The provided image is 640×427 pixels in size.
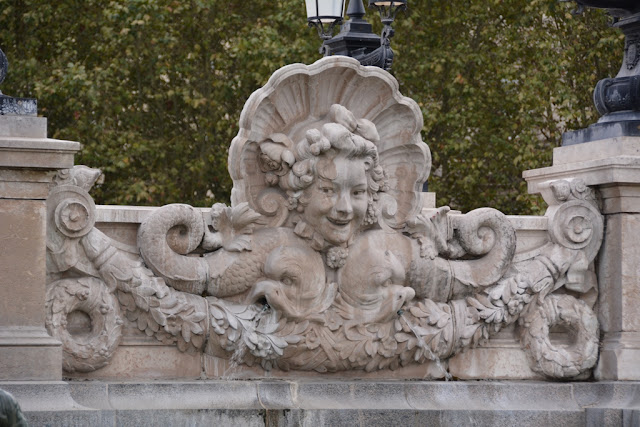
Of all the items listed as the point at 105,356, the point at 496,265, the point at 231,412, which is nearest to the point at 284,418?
the point at 231,412

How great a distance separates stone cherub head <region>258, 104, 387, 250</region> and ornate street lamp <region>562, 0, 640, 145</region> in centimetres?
178

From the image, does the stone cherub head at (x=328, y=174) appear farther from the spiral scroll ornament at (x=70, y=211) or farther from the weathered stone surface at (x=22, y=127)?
the weathered stone surface at (x=22, y=127)

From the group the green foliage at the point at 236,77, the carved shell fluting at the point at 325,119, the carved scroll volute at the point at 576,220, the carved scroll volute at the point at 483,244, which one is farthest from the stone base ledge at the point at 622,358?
the green foliage at the point at 236,77

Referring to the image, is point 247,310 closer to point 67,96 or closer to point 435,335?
point 435,335

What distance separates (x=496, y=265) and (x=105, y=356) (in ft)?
9.01

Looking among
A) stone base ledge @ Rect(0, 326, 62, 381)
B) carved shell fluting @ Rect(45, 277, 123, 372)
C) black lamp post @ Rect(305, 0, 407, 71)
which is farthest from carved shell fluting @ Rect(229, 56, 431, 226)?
black lamp post @ Rect(305, 0, 407, 71)

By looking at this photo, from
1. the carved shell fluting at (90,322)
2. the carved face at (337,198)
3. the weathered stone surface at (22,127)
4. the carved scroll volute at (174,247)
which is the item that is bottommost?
the carved shell fluting at (90,322)

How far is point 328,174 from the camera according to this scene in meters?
10.5

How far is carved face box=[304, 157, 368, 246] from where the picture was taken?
10477 mm

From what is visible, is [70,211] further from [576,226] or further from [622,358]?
[622,358]

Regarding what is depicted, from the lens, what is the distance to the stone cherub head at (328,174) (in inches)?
413

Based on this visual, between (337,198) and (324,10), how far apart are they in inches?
138

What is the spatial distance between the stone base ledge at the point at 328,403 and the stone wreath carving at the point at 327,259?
0.20 meters

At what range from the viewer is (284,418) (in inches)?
407
